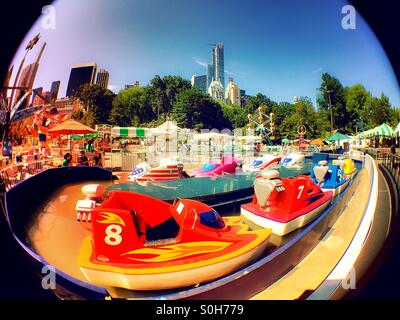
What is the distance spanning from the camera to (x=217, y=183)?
5.89 ft

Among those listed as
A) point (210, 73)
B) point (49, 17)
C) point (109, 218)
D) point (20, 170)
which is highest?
point (49, 17)

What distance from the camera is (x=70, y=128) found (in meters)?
1.54

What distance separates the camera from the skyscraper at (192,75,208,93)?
1585mm

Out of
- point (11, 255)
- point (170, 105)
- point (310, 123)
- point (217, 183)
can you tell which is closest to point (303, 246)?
point (217, 183)

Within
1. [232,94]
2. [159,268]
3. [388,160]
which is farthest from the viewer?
[388,160]

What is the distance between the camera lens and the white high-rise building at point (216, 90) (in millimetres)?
1616

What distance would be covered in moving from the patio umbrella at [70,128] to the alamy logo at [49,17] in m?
0.62

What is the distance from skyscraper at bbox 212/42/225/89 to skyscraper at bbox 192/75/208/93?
80mm

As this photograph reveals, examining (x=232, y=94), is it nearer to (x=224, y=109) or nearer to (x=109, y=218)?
(x=224, y=109)

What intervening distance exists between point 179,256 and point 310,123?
4.55ft

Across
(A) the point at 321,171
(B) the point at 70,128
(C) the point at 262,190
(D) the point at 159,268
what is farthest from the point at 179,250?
(A) the point at 321,171

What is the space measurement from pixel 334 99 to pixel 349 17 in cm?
54

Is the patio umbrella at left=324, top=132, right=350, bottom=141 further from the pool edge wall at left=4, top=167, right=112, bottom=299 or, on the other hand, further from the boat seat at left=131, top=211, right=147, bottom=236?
the pool edge wall at left=4, top=167, right=112, bottom=299
